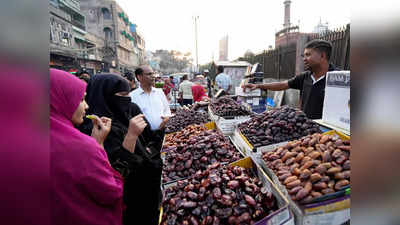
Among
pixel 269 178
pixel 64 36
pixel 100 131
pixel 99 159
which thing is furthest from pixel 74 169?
pixel 64 36

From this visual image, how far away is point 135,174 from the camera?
2158 mm

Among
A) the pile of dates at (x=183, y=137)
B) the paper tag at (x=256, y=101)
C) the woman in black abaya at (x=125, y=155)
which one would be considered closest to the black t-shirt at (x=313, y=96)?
the pile of dates at (x=183, y=137)

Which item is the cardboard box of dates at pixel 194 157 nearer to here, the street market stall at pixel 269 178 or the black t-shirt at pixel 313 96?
the street market stall at pixel 269 178

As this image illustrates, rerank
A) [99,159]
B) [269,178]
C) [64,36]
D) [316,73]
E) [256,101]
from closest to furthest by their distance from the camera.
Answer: [99,159], [269,178], [316,73], [256,101], [64,36]

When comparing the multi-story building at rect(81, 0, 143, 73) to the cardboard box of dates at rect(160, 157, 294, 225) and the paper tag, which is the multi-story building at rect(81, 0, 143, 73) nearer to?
the paper tag

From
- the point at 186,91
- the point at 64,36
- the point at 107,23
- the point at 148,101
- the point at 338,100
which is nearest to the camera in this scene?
the point at 338,100

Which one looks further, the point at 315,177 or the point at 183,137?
the point at 183,137

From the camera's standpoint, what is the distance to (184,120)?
373cm

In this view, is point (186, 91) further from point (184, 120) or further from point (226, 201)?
point (226, 201)

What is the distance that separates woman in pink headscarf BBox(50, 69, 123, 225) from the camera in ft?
3.90

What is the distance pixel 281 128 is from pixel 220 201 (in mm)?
1132

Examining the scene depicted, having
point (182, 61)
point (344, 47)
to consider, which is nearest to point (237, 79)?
point (344, 47)

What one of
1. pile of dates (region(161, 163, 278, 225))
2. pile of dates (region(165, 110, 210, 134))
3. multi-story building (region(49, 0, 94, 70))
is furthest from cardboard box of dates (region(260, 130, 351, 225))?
multi-story building (region(49, 0, 94, 70))
